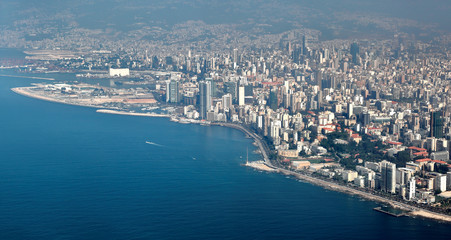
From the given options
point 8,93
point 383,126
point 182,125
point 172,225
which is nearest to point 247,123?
point 182,125

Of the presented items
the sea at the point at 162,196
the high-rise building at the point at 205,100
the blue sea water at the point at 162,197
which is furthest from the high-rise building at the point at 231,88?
the blue sea water at the point at 162,197

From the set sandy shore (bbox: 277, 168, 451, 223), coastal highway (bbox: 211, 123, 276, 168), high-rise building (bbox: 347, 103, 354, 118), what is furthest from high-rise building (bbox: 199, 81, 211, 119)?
sandy shore (bbox: 277, 168, 451, 223)

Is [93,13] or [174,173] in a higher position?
[93,13]

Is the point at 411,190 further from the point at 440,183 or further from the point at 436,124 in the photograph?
the point at 436,124

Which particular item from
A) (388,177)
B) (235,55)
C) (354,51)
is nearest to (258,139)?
(388,177)

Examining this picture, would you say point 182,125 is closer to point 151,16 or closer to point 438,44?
point 438,44

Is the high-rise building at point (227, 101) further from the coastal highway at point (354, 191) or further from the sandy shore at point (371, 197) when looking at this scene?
the sandy shore at point (371, 197)

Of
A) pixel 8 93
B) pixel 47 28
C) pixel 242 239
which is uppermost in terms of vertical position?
pixel 47 28
